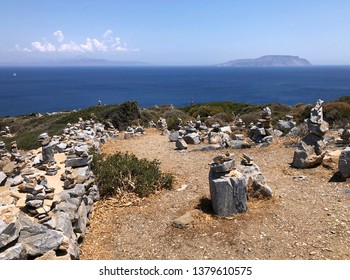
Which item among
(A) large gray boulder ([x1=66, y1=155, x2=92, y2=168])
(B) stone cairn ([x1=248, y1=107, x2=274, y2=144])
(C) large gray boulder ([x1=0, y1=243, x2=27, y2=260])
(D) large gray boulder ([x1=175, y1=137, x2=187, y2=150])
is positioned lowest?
(D) large gray boulder ([x1=175, y1=137, x2=187, y2=150])

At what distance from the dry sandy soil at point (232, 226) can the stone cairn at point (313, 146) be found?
0.49 meters

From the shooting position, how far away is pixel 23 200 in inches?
311

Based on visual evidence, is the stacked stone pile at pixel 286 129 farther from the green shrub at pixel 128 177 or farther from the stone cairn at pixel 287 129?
the green shrub at pixel 128 177

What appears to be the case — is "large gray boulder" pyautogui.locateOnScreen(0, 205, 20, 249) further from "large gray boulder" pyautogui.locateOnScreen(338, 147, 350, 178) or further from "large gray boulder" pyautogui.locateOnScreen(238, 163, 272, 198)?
"large gray boulder" pyautogui.locateOnScreen(338, 147, 350, 178)

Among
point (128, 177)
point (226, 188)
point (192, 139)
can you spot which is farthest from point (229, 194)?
point (192, 139)

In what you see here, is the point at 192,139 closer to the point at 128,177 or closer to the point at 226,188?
the point at 128,177

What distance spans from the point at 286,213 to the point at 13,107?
317 feet

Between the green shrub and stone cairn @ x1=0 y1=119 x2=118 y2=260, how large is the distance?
420 millimetres

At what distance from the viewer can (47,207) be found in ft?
24.2

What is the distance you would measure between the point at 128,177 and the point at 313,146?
7.50 m

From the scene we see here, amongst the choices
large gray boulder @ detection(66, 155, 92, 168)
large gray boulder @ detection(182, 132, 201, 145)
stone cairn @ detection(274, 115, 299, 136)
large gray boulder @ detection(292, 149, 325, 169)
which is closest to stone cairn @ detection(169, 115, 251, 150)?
large gray boulder @ detection(182, 132, 201, 145)

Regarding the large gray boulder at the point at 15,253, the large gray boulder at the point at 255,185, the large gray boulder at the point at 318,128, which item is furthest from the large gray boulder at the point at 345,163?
the large gray boulder at the point at 15,253

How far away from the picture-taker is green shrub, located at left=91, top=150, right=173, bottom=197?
439 inches

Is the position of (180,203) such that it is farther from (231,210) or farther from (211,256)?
(211,256)
